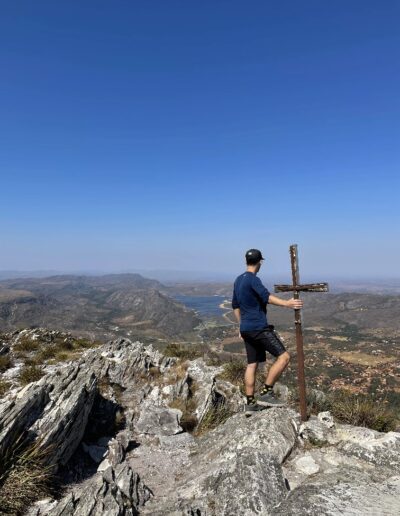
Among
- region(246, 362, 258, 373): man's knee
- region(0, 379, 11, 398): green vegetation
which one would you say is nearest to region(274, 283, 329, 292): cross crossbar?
region(246, 362, 258, 373): man's knee

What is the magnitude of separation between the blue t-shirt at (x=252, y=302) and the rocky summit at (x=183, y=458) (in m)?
2.60

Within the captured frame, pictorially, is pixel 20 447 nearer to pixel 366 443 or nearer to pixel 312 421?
pixel 312 421

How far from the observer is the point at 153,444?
1059 cm

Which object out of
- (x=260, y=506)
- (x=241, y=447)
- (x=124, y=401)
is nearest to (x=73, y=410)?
(x=124, y=401)

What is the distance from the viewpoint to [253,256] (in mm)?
8812

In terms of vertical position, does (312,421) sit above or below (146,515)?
above

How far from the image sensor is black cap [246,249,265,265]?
28.9 feet

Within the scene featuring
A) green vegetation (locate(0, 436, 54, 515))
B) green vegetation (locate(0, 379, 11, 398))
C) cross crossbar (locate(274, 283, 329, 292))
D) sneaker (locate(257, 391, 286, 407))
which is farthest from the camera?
green vegetation (locate(0, 379, 11, 398))

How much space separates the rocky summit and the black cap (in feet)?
13.6

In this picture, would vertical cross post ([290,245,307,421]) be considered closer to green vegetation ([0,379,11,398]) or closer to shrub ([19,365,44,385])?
green vegetation ([0,379,11,398])

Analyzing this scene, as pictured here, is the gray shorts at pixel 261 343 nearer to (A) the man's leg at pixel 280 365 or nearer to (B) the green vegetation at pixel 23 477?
(A) the man's leg at pixel 280 365

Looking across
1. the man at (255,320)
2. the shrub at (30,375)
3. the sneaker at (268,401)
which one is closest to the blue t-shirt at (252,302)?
the man at (255,320)

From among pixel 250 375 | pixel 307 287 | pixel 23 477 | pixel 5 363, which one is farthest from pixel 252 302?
pixel 5 363

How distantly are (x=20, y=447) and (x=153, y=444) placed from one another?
3.97m
